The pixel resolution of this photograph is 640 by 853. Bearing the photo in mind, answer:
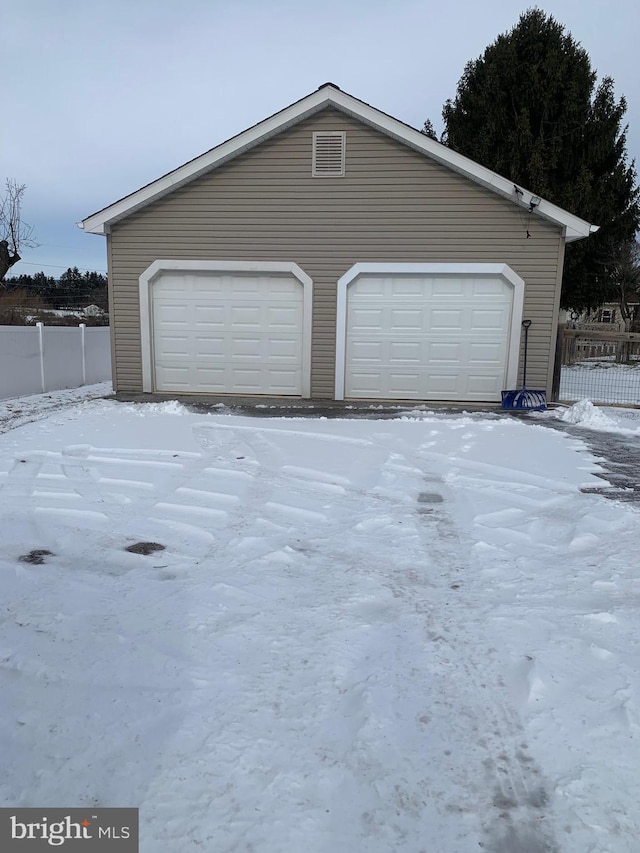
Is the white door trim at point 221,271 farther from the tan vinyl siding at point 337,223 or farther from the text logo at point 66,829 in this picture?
the text logo at point 66,829

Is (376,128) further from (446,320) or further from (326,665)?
(326,665)

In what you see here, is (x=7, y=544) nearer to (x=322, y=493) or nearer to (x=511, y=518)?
(x=322, y=493)

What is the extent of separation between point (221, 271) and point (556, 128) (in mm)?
14884

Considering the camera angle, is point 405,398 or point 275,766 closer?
point 275,766

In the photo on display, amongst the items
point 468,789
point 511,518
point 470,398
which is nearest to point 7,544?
point 468,789

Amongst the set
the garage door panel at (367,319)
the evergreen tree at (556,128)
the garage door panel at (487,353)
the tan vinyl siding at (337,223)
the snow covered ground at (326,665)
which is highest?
the evergreen tree at (556,128)

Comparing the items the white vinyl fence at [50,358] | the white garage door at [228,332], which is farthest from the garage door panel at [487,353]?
the white vinyl fence at [50,358]

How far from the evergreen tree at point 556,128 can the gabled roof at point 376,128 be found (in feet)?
36.2

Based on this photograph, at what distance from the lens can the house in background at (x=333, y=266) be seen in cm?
925

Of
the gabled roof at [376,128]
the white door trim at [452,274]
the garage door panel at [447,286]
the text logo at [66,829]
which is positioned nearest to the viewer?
the text logo at [66,829]

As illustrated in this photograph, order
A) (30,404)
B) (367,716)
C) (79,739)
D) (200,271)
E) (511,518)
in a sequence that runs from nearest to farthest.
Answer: (79,739) → (367,716) → (511,518) → (200,271) → (30,404)

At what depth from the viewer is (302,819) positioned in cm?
170

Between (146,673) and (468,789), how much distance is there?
1.30 metres

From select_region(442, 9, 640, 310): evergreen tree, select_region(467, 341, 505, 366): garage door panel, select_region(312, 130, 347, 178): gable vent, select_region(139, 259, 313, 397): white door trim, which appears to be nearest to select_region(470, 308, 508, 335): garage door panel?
select_region(467, 341, 505, 366): garage door panel
